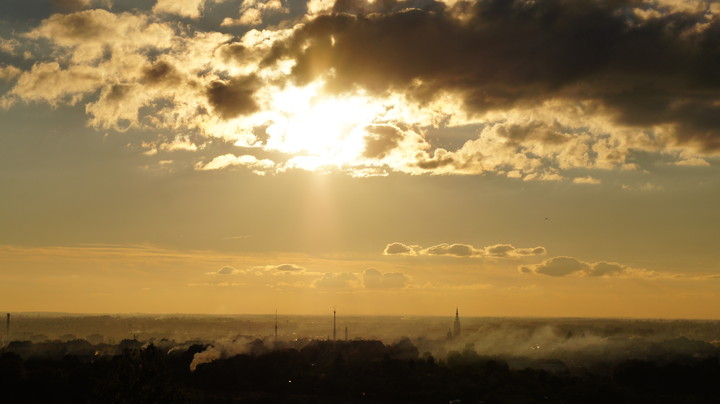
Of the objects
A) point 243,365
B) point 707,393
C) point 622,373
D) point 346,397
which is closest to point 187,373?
point 243,365

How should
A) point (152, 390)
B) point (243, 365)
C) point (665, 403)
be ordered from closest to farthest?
1. point (152, 390)
2. point (665, 403)
3. point (243, 365)

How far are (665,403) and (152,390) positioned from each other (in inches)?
4175

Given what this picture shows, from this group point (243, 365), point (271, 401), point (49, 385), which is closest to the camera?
point (49, 385)

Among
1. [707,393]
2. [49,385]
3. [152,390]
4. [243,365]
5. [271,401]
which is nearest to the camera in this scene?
[152,390]

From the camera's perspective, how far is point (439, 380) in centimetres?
16738

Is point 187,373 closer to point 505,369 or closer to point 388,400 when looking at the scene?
point 388,400

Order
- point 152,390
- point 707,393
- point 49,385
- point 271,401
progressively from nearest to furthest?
point 152,390
point 49,385
point 271,401
point 707,393

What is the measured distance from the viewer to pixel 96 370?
159250mm

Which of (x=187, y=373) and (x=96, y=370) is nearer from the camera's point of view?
(x=96, y=370)

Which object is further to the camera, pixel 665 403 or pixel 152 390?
pixel 665 403

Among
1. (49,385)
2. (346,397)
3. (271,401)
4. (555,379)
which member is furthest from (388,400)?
(49,385)

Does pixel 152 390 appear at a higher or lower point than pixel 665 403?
higher

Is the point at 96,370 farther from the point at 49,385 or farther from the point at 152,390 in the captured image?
the point at 152,390

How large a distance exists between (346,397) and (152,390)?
74250mm
